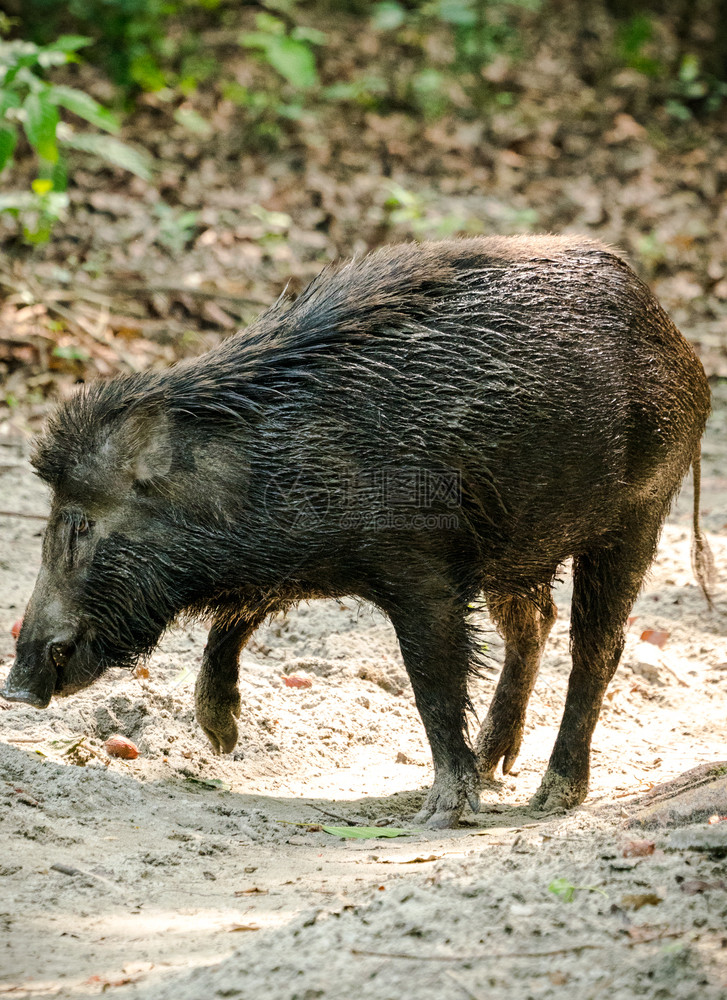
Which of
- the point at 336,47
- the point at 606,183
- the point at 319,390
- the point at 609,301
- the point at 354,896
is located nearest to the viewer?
the point at 354,896

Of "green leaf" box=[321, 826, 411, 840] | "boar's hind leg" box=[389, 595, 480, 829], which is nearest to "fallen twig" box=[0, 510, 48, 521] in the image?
"boar's hind leg" box=[389, 595, 480, 829]

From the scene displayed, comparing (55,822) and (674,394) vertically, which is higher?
(674,394)

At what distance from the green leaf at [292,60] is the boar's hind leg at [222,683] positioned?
8311mm

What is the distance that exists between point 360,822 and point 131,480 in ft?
4.74

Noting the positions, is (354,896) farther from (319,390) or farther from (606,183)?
→ (606,183)

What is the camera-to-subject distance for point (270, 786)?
170 inches

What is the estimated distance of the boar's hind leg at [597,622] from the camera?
4.42 meters

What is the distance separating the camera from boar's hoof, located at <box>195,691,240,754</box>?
14.0 ft

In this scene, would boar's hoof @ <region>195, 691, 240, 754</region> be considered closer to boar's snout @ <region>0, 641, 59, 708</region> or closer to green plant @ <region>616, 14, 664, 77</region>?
boar's snout @ <region>0, 641, 59, 708</region>

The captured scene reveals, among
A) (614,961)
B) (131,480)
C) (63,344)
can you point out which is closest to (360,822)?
(131,480)

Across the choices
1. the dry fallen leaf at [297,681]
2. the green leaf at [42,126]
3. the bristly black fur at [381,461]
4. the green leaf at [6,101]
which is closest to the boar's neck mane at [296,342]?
the bristly black fur at [381,461]

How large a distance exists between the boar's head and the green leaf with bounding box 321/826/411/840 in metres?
0.96

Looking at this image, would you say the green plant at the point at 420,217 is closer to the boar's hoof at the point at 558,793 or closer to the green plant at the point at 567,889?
the boar's hoof at the point at 558,793

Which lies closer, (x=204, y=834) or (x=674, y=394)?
(x=204, y=834)
